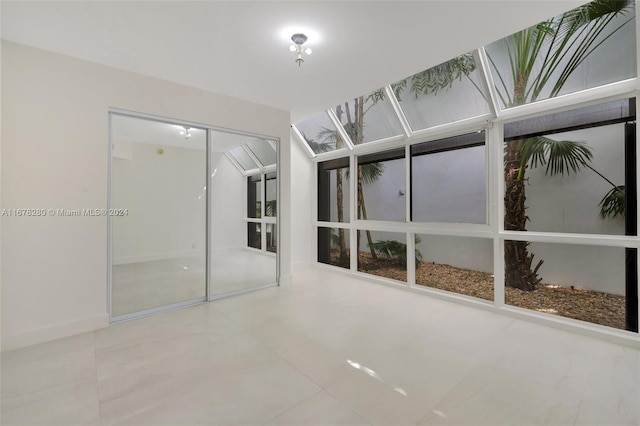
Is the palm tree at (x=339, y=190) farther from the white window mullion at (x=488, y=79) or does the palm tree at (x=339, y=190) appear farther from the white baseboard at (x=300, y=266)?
the white window mullion at (x=488, y=79)

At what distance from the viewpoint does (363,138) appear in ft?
15.9

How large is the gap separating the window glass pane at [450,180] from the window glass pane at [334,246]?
5.29 ft

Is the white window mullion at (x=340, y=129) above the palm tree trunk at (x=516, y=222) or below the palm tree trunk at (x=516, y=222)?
above

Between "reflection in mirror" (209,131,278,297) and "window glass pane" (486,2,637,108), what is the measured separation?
125 inches

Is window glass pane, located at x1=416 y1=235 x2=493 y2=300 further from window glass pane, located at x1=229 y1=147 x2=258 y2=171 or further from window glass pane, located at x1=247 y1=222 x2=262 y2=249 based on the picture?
window glass pane, located at x1=229 y1=147 x2=258 y2=171

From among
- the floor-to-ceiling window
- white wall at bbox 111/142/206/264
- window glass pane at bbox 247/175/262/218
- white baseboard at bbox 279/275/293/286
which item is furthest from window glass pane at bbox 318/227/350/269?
white wall at bbox 111/142/206/264

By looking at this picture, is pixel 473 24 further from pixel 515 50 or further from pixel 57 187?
pixel 57 187

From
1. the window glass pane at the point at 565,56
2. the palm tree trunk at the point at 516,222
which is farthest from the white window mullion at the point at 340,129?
the palm tree trunk at the point at 516,222

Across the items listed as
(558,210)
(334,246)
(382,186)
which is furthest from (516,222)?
(334,246)

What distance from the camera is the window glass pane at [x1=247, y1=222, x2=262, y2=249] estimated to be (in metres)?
4.30

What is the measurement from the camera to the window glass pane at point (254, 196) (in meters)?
4.32

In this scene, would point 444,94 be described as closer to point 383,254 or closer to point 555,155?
point 555,155

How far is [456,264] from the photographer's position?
384 centimetres

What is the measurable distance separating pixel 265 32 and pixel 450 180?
291 cm
